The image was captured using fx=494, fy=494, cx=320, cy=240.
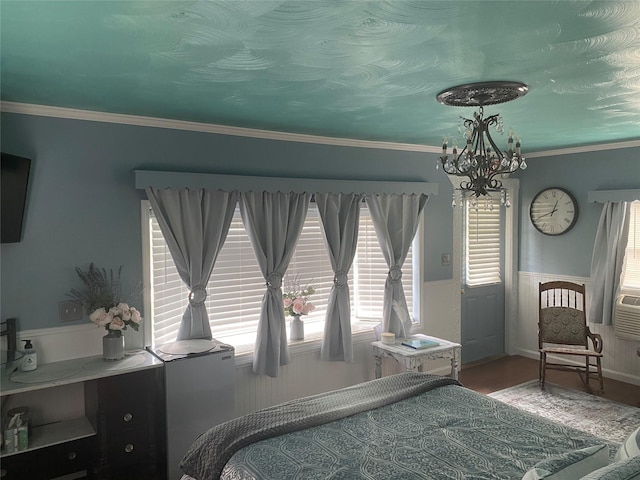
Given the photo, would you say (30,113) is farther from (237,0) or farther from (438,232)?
(438,232)

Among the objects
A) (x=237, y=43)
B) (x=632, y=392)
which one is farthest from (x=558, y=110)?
(x=632, y=392)

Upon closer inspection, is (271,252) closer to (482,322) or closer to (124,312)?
(124,312)

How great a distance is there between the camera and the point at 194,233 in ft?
12.2

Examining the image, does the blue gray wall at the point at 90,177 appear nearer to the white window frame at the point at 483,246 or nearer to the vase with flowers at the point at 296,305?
the vase with flowers at the point at 296,305

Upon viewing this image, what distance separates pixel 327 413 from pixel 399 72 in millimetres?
1878

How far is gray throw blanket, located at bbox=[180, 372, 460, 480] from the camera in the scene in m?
2.46

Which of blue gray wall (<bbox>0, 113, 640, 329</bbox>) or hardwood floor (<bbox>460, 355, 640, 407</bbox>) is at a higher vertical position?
blue gray wall (<bbox>0, 113, 640, 329</bbox>)

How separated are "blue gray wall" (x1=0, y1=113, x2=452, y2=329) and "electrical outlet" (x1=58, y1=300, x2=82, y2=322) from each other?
1.4 inches

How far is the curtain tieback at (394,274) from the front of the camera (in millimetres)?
4898

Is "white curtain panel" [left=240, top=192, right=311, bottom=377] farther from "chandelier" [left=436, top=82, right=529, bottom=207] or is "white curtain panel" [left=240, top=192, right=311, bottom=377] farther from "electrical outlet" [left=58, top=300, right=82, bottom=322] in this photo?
"chandelier" [left=436, top=82, right=529, bottom=207]

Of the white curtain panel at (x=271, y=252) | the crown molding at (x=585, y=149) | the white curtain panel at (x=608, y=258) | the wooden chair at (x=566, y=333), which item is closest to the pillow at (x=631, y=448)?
the white curtain panel at (x=271, y=252)

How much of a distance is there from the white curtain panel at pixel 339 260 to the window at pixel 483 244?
1.88 metres

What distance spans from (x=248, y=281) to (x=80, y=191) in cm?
150

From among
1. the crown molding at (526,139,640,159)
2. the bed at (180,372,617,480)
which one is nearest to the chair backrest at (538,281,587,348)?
the crown molding at (526,139,640,159)
